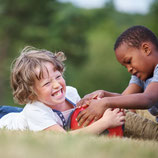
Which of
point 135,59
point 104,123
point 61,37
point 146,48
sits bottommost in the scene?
point 104,123

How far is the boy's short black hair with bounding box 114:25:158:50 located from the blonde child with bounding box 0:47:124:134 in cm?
83

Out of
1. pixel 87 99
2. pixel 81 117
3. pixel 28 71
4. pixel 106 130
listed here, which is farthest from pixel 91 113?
pixel 28 71

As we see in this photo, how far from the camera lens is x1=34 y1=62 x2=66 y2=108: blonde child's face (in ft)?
12.3

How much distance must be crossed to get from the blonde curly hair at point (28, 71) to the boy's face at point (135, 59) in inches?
29.8

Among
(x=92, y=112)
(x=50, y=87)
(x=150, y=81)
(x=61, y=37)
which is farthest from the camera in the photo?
Result: (x=61, y=37)

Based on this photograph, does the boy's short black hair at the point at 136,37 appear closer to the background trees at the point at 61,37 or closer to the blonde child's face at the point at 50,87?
the blonde child's face at the point at 50,87

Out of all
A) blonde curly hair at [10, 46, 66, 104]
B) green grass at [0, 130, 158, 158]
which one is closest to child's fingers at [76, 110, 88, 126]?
blonde curly hair at [10, 46, 66, 104]

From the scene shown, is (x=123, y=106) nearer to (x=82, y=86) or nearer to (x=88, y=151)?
(x=88, y=151)

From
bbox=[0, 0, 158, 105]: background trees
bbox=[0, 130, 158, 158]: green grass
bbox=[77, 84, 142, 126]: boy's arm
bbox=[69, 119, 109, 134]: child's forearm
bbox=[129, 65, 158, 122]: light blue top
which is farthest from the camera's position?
bbox=[0, 0, 158, 105]: background trees

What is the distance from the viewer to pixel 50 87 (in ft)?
12.3

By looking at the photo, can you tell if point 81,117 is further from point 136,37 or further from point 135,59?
point 136,37

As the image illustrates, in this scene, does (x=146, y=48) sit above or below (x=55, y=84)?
above

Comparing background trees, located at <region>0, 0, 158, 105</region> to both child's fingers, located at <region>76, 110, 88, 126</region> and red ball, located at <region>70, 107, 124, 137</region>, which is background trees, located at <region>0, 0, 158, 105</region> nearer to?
red ball, located at <region>70, 107, 124, 137</region>

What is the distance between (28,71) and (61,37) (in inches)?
1029
